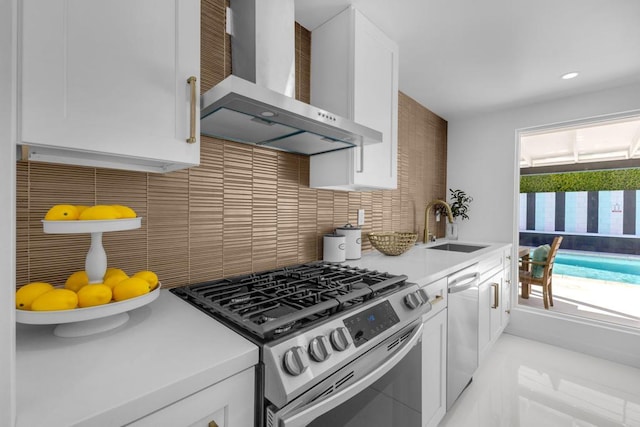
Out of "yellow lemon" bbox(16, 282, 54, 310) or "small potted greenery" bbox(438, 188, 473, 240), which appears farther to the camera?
"small potted greenery" bbox(438, 188, 473, 240)

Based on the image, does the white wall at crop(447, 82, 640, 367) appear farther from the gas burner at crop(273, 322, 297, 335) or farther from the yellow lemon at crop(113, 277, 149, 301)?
the yellow lemon at crop(113, 277, 149, 301)

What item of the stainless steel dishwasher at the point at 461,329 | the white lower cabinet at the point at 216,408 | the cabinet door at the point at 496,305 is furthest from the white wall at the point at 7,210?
the cabinet door at the point at 496,305

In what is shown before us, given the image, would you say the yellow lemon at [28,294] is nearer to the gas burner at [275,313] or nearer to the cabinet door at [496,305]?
the gas burner at [275,313]

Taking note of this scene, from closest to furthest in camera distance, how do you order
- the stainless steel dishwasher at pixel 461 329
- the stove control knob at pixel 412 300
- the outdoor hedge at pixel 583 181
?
the stove control knob at pixel 412 300 → the stainless steel dishwasher at pixel 461 329 → the outdoor hedge at pixel 583 181

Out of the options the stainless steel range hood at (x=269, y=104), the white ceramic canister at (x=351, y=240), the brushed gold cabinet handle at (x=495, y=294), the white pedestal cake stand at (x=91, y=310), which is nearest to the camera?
the white pedestal cake stand at (x=91, y=310)

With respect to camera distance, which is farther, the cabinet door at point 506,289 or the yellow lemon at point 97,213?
the cabinet door at point 506,289

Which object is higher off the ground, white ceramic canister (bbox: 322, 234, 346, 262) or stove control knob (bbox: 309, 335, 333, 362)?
white ceramic canister (bbox: 322, 234, 346, 262)

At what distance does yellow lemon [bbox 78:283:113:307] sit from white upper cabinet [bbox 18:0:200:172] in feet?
1.22

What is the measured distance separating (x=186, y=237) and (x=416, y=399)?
129cm

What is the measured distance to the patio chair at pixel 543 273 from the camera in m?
3.08

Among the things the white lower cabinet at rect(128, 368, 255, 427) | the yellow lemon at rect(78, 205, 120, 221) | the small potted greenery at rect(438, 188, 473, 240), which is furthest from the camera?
the small potted greenery at rect(438, 188, 473, 240)

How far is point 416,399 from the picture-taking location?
132 cm

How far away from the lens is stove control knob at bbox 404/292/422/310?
3.94 ft

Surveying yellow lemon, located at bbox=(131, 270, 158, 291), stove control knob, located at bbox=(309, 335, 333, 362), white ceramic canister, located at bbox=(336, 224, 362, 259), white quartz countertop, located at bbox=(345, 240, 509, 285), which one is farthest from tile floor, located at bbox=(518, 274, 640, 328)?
yellow lemon, located at bbox=(131, 270, 158, 291)
